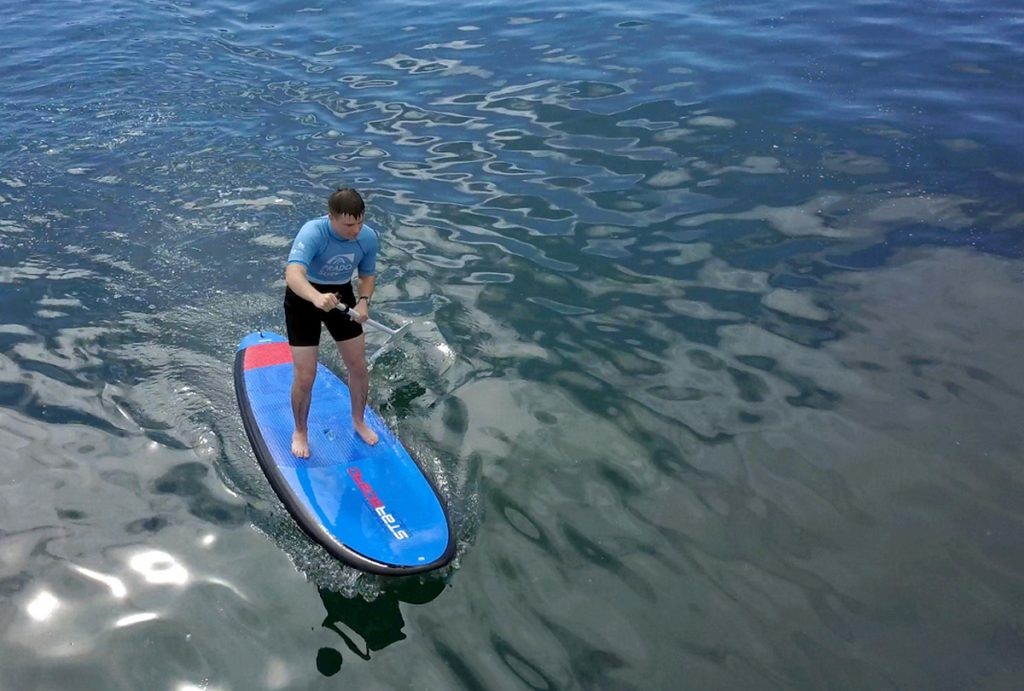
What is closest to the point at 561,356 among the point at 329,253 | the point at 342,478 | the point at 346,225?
the point at 342,478

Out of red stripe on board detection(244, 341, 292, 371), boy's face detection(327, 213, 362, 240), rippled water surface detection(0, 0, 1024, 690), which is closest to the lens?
rippled water surface detection(0, 0, 1024, 690)

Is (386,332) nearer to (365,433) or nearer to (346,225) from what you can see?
(365,433)

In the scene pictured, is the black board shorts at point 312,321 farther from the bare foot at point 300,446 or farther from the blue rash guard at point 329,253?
the bare foot at point 300,446

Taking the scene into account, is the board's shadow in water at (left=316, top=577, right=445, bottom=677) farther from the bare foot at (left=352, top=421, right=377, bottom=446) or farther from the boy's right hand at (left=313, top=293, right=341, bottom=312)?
the boy's right hand at (left=313, top=293, right=341, bottom=312)

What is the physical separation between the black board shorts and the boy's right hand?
1.33 ft

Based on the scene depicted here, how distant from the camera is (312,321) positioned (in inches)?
271

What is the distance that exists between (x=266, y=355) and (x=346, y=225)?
2.36m

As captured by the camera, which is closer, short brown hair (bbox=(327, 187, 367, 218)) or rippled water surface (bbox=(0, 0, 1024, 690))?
rippled water surface (bbox=(0, 0, 1024, 690))

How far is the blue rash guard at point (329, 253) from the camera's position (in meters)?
6.57

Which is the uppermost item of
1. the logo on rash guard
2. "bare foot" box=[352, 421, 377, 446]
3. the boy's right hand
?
the boy's right hand

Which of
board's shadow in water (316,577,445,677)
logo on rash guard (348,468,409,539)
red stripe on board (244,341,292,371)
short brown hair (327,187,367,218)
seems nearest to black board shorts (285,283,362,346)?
short brown hair (327,187,367,218)

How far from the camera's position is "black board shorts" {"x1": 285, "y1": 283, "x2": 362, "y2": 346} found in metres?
6.81

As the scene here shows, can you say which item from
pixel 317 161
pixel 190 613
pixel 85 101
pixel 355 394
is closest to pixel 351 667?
pixel 190 613

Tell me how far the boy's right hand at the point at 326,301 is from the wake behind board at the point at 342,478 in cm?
144
